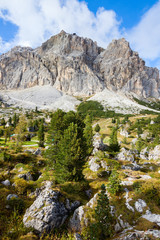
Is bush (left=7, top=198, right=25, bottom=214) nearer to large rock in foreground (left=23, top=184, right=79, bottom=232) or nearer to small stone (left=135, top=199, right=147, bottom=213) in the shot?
large rock in foreground (left=23, top=184, right=79, bottom=232)

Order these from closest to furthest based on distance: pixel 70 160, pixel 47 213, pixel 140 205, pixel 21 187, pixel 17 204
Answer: pixel 47 213
pixel 17 204
pixel 140 205
pixel 21 187
pixel 70 160

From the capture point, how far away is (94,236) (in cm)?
783

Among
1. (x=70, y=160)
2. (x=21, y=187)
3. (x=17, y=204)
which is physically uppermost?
(x=70, y=160)

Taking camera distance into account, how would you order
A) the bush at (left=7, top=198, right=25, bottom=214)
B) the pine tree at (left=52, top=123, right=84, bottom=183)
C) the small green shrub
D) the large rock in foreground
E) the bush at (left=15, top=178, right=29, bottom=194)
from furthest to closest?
the pine tree at (left=52, top=123, right=84, bottom=183) → the bush at (left=15, top=178, right=29, bottom=194) → the small green shrub → the bush at (left=7, top=198, right=25, bottom=214) → the large rock in foreground

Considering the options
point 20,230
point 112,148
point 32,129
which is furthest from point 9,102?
point 20,230

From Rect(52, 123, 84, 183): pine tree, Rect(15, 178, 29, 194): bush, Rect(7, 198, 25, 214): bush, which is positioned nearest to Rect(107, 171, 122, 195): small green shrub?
Rect(52, 123, 84, 183): pine tree

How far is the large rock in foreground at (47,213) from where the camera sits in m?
8.98

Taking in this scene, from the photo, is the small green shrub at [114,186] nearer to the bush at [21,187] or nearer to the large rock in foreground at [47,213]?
the large rock in foreground at [47,213]

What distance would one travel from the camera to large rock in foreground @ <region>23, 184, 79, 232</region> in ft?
29.5

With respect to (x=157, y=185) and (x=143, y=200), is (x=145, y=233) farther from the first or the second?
(x=157, y=185)

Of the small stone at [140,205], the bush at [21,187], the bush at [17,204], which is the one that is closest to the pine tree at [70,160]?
the bush at [21,187]

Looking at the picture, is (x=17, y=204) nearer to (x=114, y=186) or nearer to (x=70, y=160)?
(x=70, y=160)

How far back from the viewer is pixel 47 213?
958 cm

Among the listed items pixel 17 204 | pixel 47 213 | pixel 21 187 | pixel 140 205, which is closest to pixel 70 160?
pixel 21 187
